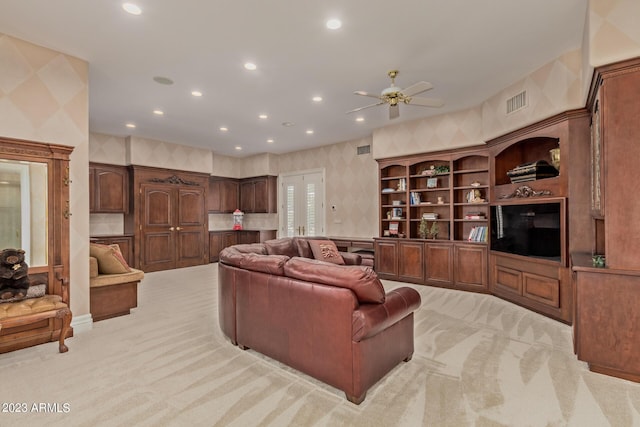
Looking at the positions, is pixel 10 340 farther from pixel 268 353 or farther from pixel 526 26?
pixel 526 26

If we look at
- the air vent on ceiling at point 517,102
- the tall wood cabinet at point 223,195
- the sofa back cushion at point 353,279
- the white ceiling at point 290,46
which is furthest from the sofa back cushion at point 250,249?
the tall wood cabinet at point 223,195

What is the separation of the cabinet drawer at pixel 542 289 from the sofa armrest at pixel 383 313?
2.36m

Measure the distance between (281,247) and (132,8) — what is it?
3487mm

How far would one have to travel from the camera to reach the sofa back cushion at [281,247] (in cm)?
497

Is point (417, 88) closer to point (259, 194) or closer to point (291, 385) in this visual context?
point (291, 385)

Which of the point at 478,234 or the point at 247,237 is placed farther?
the point at 247,237

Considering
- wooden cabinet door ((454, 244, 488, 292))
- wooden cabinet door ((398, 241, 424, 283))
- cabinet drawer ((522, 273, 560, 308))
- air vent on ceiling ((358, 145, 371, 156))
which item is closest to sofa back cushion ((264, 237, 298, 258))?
wooden cabinet door ((398, 241, 424, 283))

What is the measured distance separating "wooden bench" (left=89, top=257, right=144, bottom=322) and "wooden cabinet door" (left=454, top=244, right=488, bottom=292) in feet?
16.2

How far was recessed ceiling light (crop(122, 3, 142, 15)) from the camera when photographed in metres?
2.76

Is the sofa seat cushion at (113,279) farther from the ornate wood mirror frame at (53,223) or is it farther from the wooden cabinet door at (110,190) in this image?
the wooden cabinet door at (110,190)

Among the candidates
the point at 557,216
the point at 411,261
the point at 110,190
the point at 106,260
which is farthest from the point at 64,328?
the point at 557,216

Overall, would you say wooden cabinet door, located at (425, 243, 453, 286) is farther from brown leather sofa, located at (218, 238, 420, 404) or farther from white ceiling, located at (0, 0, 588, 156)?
brown leather sofa, located at (218, 238, 420, 404)

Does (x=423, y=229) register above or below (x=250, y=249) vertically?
above

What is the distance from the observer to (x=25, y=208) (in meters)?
3.34
